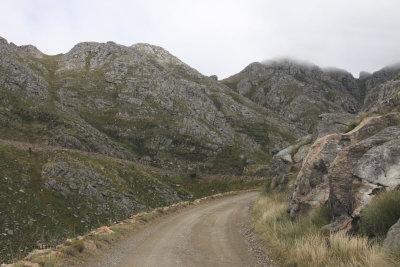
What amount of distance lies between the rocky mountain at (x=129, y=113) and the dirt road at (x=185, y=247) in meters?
→ 41.6

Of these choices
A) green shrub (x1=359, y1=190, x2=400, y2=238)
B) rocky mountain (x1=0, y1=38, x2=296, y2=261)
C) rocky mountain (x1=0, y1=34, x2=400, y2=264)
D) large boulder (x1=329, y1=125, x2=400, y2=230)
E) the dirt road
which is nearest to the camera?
green shrub (x1=359, y1=190, x2=400, y2=238)

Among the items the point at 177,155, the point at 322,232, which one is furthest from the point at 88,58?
the point at 322,232

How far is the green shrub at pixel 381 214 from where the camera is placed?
7.38 m

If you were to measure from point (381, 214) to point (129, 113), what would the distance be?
8541cm

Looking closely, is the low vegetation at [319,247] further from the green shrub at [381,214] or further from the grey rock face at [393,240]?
the green shrub at [381,214]

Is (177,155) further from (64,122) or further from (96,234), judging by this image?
(96,234)

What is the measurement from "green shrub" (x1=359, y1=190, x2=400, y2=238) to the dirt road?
4.23 meters

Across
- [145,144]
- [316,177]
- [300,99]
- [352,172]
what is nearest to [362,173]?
[352,172]

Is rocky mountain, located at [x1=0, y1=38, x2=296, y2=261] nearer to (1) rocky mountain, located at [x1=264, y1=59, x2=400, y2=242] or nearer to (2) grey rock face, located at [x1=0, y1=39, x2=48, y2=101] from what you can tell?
(2) grey rock face, located at [x1=0, y1=39, x2=48, y2=101]

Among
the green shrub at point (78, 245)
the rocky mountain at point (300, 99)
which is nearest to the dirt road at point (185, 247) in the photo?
the green shrub at point (78, 245)

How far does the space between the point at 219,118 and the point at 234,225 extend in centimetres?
8928

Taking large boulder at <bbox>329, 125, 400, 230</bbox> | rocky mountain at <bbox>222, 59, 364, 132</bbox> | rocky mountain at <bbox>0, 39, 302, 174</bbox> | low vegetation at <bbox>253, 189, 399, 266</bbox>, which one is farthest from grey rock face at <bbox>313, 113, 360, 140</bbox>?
rocky mountain at <bbox>222, 59, 364, 132</bbox>

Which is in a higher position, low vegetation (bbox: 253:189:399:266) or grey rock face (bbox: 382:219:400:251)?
grey rock face (bbox: 382:219:400:251)

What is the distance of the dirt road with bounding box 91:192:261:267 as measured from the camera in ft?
33.4
